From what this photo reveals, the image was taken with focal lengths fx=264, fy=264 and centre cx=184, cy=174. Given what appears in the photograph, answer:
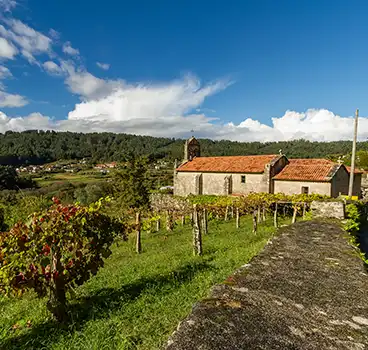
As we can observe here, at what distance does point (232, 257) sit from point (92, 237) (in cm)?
462

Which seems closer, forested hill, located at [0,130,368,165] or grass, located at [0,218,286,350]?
grass, located at [0,218,286,350]

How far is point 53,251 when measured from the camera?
16.4 ft

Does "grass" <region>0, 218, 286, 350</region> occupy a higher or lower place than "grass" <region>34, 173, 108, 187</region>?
higher

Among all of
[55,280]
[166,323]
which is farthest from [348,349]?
[55,280]

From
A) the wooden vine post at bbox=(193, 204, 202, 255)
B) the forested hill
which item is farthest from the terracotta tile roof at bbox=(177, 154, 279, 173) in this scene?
the forested hill

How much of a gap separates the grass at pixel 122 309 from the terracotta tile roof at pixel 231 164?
2364 cm

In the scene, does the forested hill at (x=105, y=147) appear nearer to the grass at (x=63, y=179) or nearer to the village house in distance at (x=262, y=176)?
the grass at (x=63, y=179)

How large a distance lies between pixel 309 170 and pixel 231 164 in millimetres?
9386

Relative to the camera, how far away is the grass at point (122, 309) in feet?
13.1

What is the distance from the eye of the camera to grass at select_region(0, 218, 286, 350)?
3.98 metres

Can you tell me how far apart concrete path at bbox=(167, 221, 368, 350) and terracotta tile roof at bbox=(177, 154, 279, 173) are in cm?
2642

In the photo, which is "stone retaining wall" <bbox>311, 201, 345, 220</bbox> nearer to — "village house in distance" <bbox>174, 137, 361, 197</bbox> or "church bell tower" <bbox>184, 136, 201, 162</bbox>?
"village house in distance" <bbox>174, 137, 361, 197</bbox>

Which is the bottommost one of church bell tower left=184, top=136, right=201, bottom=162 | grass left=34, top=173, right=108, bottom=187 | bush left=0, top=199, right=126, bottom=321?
grass left=34, top=173, right=108, bottom=187

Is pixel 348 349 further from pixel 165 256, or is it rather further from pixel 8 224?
pixel 8 224
